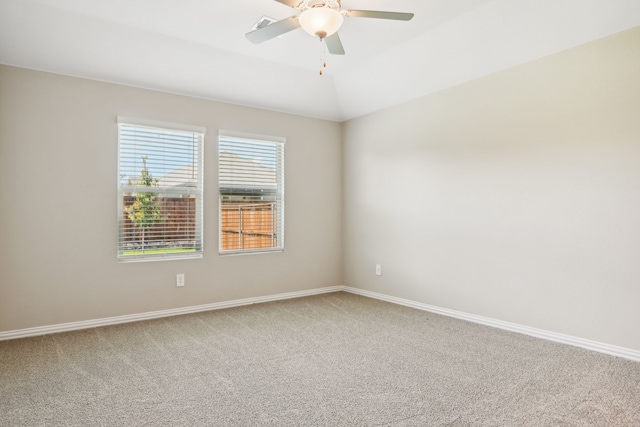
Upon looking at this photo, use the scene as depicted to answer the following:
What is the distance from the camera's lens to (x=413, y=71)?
13.0 ft

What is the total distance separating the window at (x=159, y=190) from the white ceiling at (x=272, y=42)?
483 mm

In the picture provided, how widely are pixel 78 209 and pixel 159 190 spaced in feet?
2.44

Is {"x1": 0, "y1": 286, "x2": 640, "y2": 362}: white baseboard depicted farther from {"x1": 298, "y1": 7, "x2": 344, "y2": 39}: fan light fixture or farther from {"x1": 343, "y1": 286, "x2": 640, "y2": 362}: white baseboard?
{"x1": 298, "y1": 7, "x2": 344, "y2": 39}: fan light fixture

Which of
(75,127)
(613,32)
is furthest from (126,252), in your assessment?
(613,32)

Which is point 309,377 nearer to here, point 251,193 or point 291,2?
point 291,2

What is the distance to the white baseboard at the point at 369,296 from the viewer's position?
9.67 feet

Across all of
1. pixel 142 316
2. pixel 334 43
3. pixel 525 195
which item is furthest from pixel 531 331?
pixel 142 316

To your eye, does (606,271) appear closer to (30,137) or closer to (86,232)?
(86,232)

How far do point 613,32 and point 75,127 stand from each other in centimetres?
453

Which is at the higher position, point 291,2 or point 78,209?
point 291,2

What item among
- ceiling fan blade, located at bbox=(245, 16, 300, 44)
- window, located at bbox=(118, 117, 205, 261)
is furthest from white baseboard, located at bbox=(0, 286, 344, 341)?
ceiling fan blade, located at bbox=(245, 16, 300, 44)

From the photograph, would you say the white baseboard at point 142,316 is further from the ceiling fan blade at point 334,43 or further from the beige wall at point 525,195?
the ceiling fan blade at point 334,43

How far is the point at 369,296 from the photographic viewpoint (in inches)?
192

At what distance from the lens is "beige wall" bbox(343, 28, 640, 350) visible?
9.39ft
